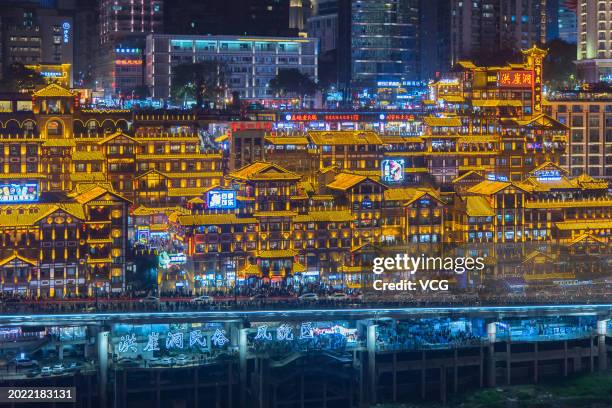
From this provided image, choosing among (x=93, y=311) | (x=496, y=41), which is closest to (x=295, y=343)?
(x=93, y=311)

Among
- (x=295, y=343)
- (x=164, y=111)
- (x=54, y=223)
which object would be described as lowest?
(x=295, y=343)

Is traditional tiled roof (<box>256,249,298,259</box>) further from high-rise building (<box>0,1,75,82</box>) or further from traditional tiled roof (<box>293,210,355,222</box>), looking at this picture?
high-rise building (<box>0,1,75,82</box>)

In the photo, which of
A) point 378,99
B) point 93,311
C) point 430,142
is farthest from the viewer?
point 378,99

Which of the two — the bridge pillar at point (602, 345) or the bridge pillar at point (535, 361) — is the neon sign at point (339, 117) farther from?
the bridge pillar at point (602, 345)

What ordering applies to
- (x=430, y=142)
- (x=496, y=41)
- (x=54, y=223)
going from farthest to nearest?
(x=496, y=41) → (x=430, y=142) → (x=54, y=223)

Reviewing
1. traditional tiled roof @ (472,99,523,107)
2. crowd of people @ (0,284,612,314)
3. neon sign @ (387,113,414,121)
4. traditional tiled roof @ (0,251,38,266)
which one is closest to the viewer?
crowd of people @ (0,284,612,314)

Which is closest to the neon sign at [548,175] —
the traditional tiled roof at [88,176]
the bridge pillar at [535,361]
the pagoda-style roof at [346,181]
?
the pagoda-style roof at [346,181]

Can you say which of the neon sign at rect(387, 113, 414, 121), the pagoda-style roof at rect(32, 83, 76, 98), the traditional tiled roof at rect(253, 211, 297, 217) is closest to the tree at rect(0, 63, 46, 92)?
the pagoda-style roof at rect(32, 83, 76, 98)

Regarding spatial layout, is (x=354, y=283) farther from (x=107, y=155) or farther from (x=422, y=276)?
(x=107, y=155)
